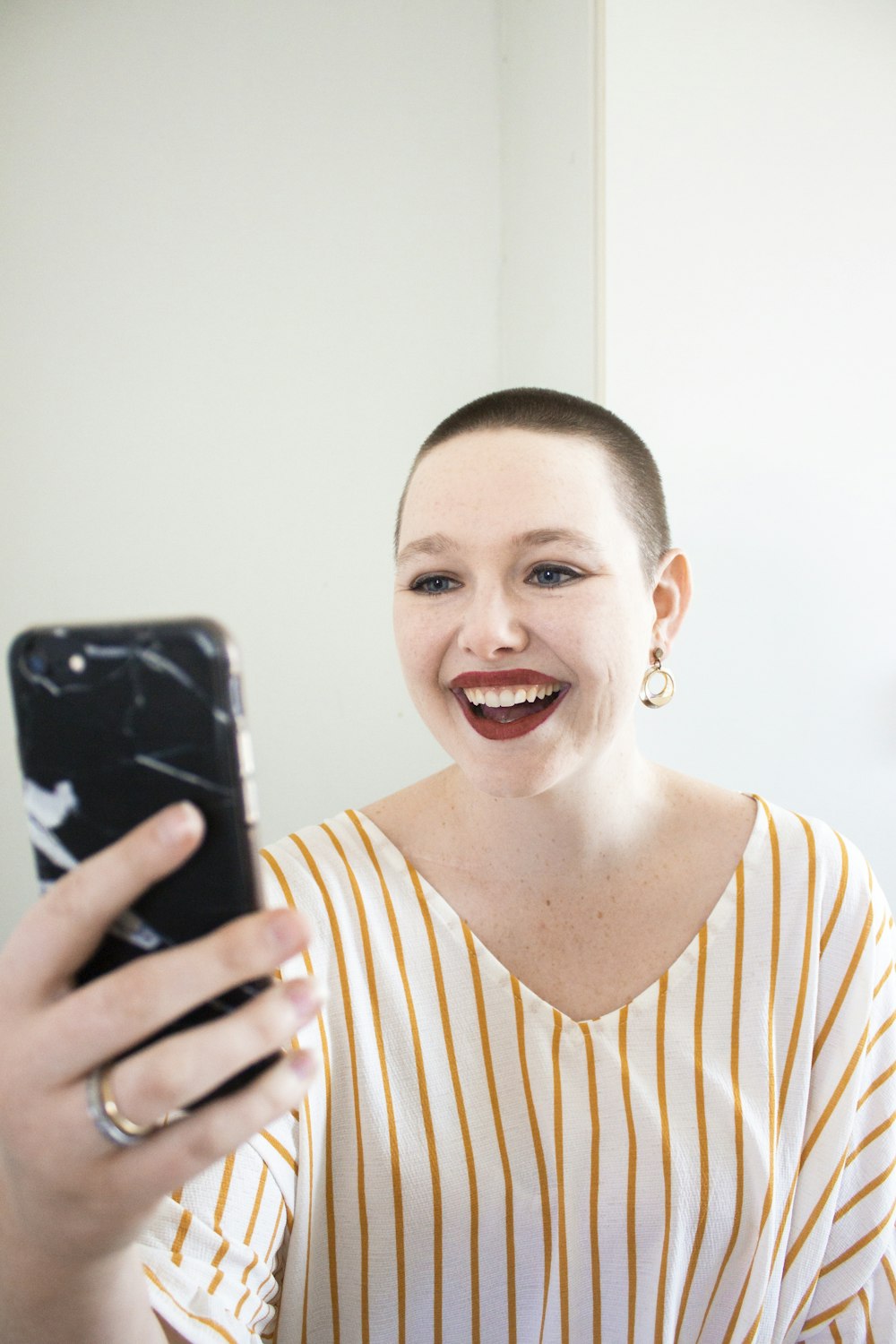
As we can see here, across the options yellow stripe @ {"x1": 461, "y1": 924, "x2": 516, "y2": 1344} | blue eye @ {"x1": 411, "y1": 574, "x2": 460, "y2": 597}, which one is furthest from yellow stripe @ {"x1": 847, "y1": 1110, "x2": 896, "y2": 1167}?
blue eye @ {"x1": 411, "y1": 574, "x2": 460, "y2": 597}

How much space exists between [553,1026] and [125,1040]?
546 mm

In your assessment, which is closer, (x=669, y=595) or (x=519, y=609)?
(x=519, y=609)

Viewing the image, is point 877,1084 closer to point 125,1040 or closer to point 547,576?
point 547,576

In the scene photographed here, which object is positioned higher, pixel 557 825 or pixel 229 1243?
pixel 557 825

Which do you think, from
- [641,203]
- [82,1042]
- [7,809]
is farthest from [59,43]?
[82,1042]

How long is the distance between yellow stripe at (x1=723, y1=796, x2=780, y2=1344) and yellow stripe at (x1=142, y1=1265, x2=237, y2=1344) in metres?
0.46

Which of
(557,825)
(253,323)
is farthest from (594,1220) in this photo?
(253,323)

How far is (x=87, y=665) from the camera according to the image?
1.54ft

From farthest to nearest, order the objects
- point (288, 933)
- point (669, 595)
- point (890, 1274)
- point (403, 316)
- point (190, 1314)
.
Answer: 1. point (403, 316)
2. point (669, 595)
3. point (890, 1274)
4. point (190, 1314)
5. point (288, 933)

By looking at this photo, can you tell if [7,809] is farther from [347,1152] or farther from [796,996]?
[796,996]

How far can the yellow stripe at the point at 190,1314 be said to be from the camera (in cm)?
67

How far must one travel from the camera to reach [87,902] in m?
0.45

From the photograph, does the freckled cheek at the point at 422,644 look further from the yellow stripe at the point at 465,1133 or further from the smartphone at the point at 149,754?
the smartphone at the point at 149,754

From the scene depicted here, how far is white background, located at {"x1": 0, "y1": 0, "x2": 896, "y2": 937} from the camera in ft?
4.77
